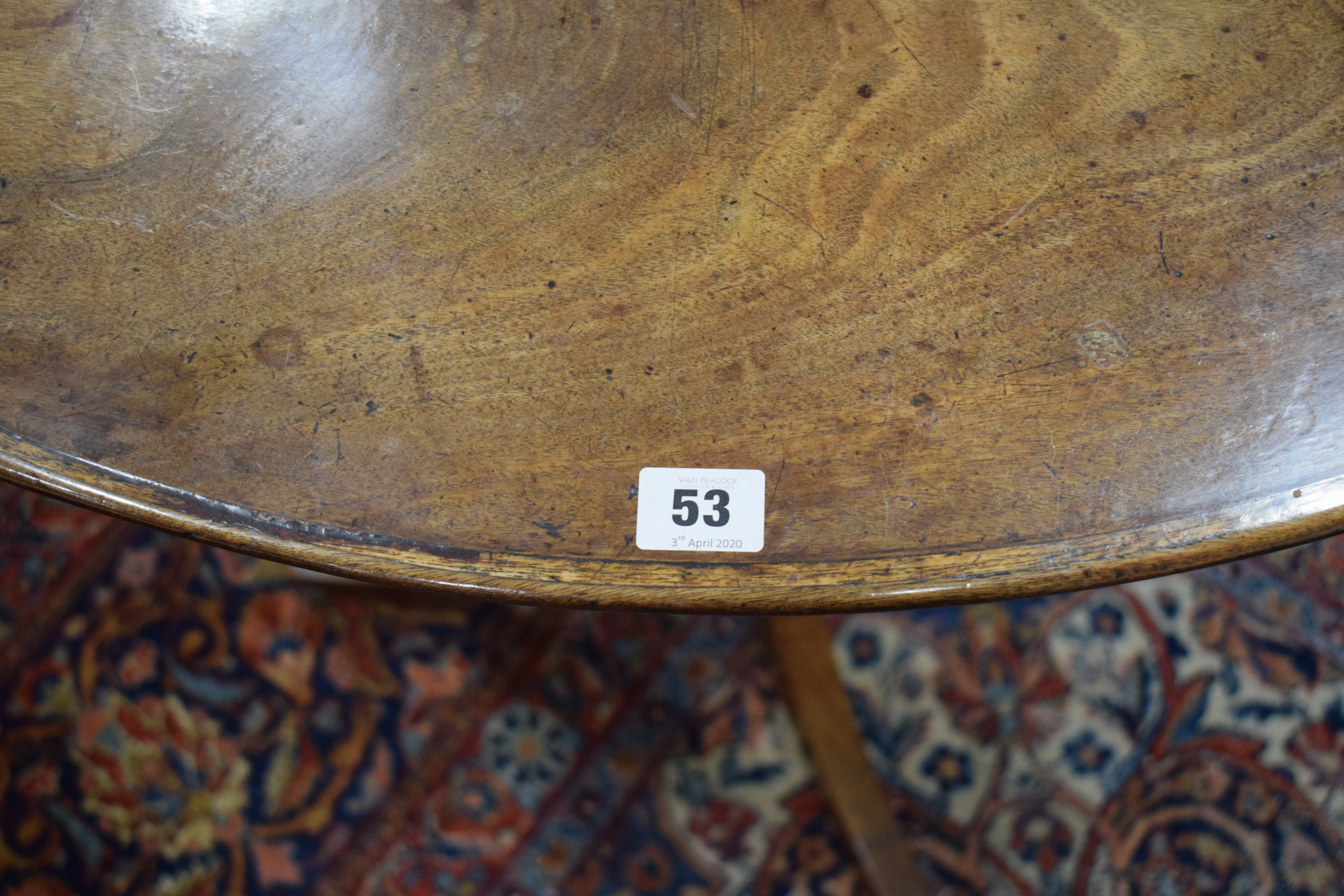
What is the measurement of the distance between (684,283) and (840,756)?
57cm

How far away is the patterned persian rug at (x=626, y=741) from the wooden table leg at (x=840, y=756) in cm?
4

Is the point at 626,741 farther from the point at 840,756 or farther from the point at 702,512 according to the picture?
the point at 702,512

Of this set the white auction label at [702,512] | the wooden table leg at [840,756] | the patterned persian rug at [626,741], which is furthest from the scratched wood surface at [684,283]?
the patterned persian rug at [626,741]

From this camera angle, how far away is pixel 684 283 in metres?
0.51

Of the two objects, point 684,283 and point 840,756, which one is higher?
point 684,283

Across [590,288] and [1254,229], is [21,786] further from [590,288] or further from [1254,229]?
[1254,229]

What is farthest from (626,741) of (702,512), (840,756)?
(702,512)

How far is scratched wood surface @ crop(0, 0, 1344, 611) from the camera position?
0.45 m

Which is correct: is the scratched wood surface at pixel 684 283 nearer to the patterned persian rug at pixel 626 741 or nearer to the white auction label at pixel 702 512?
the white auction label at pixel 702 512

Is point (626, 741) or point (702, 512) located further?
point (626, 741)

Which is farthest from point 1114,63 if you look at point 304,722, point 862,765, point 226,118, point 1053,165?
point 304,722

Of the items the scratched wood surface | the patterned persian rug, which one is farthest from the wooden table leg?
the scratched wood surface

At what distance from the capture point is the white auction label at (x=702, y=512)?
445 millimetres

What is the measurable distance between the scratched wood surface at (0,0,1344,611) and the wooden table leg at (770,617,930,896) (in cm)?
45
